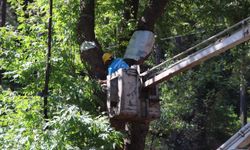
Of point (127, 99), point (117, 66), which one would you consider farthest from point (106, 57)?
point (127, 99)

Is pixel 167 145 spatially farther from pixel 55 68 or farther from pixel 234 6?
pixel 55 68

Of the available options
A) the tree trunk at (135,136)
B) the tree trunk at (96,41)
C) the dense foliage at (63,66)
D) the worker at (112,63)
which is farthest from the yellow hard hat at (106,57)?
the tree trunk at (135,136)

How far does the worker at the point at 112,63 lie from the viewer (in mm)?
8859

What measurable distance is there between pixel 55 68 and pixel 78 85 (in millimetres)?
628

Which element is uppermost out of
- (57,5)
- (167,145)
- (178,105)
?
(57,5)

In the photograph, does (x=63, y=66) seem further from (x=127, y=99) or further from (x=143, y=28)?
(x=143, y=28)

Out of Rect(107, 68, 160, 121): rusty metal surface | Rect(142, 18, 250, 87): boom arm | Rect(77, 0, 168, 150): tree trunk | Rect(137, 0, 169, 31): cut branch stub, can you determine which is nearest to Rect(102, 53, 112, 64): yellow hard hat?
Rect(77, 0, 168, 150): tree trunk

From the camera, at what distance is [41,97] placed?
859 centimetres

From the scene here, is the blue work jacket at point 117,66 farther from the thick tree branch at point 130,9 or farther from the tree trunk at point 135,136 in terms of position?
Answer: the thick tree branch at point 130,9

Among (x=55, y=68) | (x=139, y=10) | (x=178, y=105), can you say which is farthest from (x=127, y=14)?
(x=178, y=105)

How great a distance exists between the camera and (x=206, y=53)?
761 centimetres

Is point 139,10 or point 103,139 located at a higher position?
point 139,10

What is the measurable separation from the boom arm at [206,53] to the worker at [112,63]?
18.3 inches

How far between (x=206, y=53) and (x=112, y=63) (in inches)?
83.2
